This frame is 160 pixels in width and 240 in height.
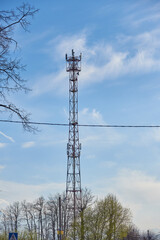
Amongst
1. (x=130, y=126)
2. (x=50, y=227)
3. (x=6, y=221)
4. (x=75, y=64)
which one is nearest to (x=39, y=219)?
(x=50, y=227)

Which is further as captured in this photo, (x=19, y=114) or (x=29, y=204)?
(x=29, y=204)

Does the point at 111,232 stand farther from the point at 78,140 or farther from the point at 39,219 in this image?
the point at 39,219

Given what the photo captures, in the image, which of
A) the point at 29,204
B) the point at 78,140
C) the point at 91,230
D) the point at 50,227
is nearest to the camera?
the point at 91,230

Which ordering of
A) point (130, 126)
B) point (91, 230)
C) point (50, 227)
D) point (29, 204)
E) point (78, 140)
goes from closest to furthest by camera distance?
point (130, 126), point (91, 230), point (78, 140), point (50, 227), point (29, 204)

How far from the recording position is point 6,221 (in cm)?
7156

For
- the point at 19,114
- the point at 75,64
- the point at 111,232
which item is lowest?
the point at 111,232

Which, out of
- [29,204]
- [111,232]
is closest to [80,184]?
[111,232]

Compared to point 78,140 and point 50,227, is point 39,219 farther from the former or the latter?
point 78,140

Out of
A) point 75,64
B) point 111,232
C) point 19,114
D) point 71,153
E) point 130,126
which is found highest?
point 75,64

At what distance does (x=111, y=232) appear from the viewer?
40.6 meters

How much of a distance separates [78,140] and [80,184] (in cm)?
533

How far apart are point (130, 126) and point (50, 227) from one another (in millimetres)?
50698

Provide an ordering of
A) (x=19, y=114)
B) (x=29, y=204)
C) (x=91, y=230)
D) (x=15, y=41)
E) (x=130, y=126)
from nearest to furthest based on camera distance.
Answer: (x=15, y=41) < (x=19, y=114) < (x=130, y=126) < (x=91, y=230) < (x=29, y=204)

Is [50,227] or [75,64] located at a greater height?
[75,64]
